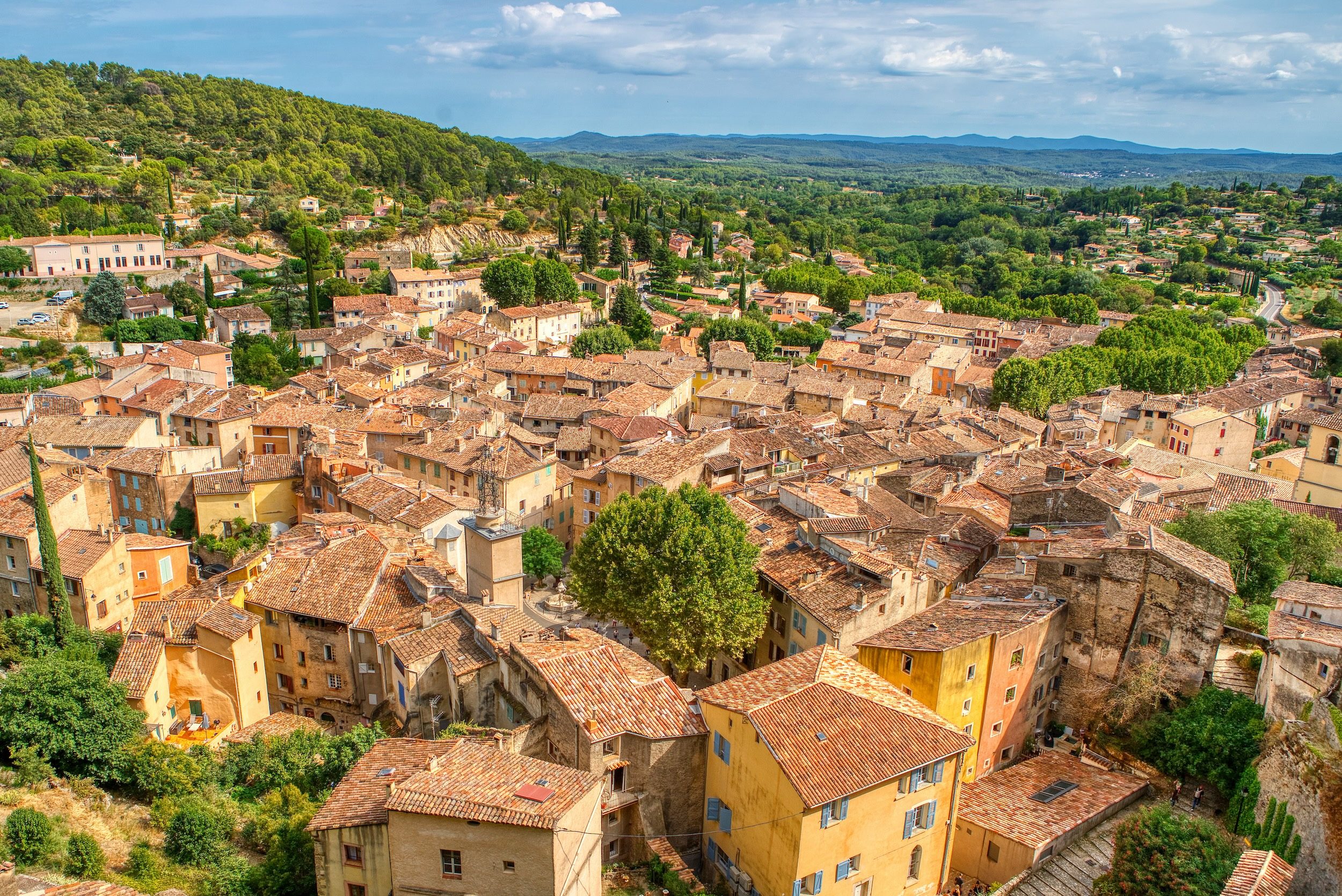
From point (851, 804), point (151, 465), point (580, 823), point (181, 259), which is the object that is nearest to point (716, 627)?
point (851, 804)

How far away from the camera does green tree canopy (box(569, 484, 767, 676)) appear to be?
3447 centimetres

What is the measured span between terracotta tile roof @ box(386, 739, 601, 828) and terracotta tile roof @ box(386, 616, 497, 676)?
568 cm

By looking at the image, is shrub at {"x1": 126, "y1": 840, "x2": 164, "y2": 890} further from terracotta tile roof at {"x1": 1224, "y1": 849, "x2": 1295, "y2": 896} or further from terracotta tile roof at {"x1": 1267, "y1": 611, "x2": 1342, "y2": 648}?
terracotta tile roof at {"x1": 1267, "y1": 611, "x2": 1342, "y2": 648}

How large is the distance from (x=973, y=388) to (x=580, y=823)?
80770 mm

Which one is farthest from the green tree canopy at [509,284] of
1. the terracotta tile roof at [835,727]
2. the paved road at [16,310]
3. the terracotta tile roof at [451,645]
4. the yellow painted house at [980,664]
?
the terracotta tile roof at [835,727]

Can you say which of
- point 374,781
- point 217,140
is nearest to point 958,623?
point 374,781

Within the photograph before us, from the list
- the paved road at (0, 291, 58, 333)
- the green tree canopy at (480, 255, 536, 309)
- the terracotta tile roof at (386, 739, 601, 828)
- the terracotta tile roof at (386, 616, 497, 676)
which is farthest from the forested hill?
the terracotta tile roof at (386, 739, 601, 828)

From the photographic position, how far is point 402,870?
20.9 m

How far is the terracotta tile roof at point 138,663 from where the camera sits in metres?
29.7

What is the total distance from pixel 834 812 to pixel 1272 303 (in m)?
166

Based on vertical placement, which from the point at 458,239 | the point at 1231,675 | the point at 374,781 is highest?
the point at 458,239

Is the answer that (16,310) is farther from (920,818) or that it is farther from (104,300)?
(920,818)

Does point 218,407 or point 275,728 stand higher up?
point 218,407

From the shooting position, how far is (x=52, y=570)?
3419 centimetres
